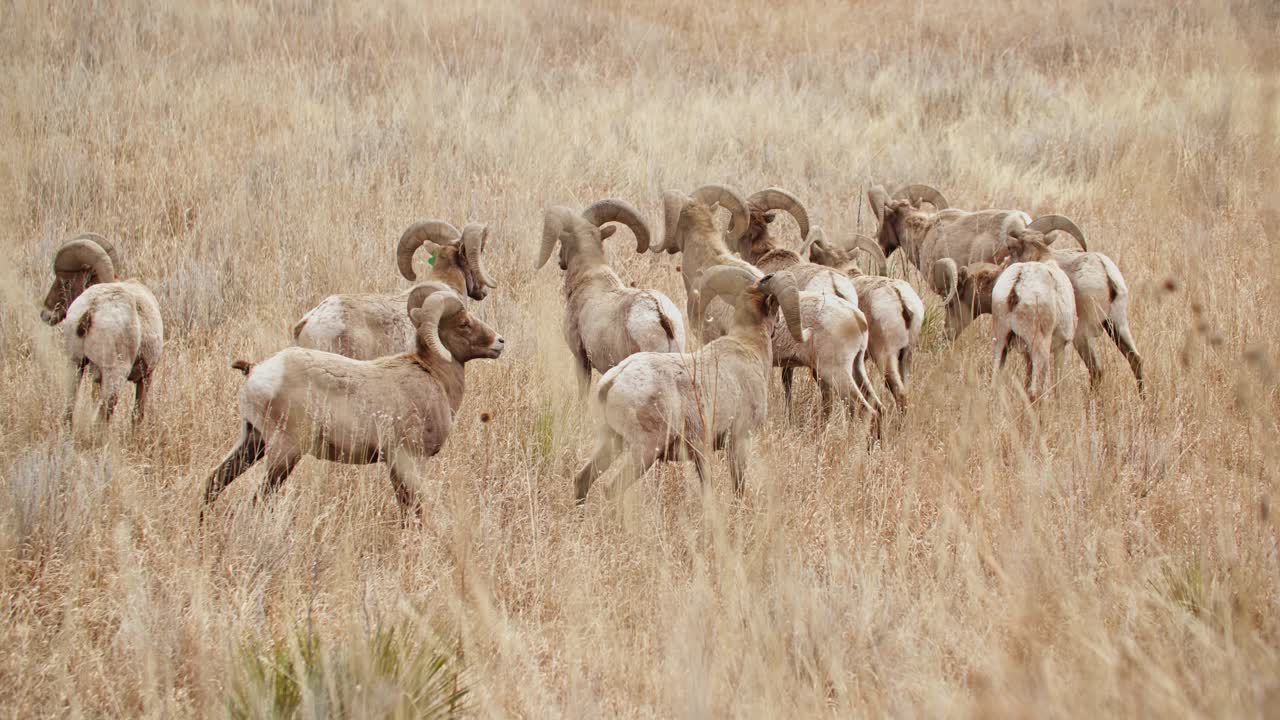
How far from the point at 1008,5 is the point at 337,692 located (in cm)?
2256

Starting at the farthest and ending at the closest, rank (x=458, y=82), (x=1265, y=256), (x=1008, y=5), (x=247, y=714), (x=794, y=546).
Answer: (x=1008, y=5) < (x=458, y=82) < (x=1265, y=256) < (x=794, y=546) < (x=247, y=714)

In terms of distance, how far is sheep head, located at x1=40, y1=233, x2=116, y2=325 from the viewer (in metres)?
6.39

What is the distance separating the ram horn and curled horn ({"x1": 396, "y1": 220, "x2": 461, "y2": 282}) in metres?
1.58

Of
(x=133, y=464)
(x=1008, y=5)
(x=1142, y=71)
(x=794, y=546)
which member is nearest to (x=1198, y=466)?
(x=794, y=546)

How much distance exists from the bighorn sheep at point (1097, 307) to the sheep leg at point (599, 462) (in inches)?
146

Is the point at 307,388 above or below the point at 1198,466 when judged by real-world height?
above

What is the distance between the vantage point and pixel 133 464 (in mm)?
5730

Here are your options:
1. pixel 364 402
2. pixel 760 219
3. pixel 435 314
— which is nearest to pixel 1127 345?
pixel 760 219

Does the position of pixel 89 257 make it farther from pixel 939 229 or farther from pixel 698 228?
pixel 939 229

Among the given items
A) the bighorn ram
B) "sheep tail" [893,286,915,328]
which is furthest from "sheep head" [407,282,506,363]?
"sheep tail" [893,286,915,328]

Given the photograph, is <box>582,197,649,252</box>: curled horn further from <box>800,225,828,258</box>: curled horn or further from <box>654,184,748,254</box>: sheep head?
<box>800,225,828,258</box>: curled horn

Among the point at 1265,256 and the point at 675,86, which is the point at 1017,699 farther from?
the point at 675,86

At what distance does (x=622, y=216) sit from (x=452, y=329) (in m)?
2.13

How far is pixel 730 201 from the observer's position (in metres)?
7.83
